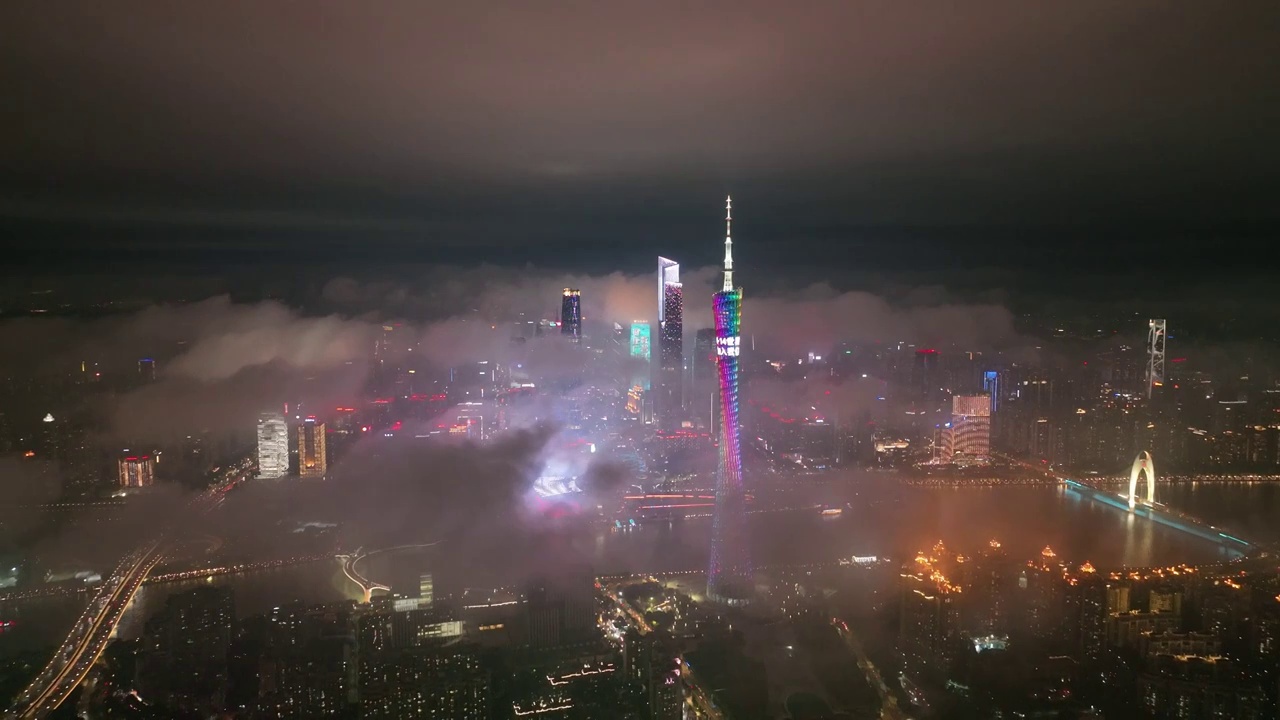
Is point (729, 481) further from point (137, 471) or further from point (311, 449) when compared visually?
point (137, 471)

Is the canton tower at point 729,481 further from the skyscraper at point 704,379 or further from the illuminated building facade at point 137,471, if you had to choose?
the illuminated building facade at point 137,471

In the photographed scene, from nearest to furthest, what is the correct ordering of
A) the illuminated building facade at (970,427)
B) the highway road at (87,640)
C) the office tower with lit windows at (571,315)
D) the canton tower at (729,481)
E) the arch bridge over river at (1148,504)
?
the highway road at (87,640) < the canton tower at (729,481) < the office tower with lit windows at (571,315) < the arch bridge over river at (1148,504) < the illuminated building facade at (970,427)

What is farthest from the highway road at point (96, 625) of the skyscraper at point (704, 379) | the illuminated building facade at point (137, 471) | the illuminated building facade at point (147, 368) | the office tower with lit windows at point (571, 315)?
the skyscraper at point (704, 379)

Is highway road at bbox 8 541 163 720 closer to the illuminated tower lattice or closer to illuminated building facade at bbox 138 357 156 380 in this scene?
illuminated building facade at bbox 138 357 156 380

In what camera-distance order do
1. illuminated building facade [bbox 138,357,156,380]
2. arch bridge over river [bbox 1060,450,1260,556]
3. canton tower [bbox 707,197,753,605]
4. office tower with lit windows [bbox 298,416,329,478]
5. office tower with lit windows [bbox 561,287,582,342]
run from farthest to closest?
arch bridge over river [bbox 1060,450,1260,556] → office tower with lit windows [bbox 298,416,329,478] → office tower with lit windows [bbox 561,287,582,342] → canton tower [bbox 707,197,753,605] → illuminated building facade [bbox 138,357,156,380]

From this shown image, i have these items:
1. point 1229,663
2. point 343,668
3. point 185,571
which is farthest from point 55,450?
point 1229,663

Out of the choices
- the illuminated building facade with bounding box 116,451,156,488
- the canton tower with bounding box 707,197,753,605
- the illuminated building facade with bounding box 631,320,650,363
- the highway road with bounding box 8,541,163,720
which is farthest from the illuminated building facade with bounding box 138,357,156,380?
the canton tower with bounding box 707,197,753,605
